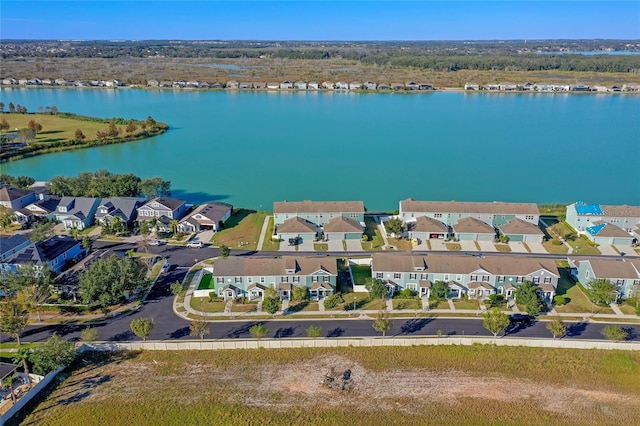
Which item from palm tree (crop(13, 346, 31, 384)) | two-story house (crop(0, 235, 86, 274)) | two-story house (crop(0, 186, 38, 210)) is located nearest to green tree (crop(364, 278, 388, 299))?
palm tree (crop(13, 346, 31, 384))

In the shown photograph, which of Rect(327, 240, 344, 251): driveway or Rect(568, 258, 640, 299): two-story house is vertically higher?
Rect(568, 258, 640, 299): two-story house

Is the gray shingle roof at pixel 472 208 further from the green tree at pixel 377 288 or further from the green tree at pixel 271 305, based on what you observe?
the green tree at pixel 271 305

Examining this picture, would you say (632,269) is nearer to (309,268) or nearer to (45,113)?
(309,268)

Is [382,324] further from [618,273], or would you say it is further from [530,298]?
[618,273]

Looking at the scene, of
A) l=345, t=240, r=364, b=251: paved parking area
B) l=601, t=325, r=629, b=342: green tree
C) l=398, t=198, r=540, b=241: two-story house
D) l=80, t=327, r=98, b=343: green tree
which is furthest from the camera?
l=398, t=198, r=540, b=241: two-story house

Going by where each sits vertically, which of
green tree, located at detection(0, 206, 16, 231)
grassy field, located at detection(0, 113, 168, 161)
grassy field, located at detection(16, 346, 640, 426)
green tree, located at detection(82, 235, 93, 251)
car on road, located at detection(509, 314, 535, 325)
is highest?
grassy field, located at detection(0, 113, 168, 161)

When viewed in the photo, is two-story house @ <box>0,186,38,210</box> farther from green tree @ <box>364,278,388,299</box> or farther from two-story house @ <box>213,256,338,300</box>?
green tree @ <box>364,278,388,299</box>

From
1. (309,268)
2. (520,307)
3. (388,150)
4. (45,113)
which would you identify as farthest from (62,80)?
(520,307)
